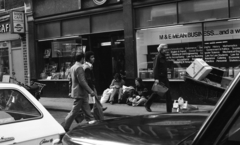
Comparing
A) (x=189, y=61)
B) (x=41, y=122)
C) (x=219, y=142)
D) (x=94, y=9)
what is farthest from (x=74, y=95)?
(x=94, y=9)

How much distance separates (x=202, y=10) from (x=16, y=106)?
333 inches

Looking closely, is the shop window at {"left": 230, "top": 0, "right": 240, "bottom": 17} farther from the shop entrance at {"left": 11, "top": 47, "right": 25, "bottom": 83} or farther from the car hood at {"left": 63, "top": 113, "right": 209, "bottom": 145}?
the shop entrance at {"left": 11, "top": 47, "right": 25, "bottom": 83}

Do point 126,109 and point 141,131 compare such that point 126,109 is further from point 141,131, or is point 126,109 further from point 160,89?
point 141,131

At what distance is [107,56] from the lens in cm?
1440

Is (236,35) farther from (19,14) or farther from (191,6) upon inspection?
(19,14)

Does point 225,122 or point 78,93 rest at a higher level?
point 225,122

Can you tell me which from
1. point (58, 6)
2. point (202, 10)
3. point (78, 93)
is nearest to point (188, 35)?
point (202, 10)

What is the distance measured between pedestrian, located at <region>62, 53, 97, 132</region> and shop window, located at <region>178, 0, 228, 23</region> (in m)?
5.30

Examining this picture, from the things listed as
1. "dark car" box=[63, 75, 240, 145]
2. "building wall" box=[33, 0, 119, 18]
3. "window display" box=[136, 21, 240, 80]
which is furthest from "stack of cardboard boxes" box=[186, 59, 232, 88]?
"building wall" box=[33, 0, 119, 18]

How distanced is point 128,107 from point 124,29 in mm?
3208

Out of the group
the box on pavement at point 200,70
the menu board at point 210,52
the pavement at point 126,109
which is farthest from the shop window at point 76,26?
the box on pavement at point 200,70

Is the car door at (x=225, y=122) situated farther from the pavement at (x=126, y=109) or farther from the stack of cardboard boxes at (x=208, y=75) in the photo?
the pavement at (x=126, y=109)

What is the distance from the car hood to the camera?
1.95 m

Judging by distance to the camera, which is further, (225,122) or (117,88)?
(117,88)
